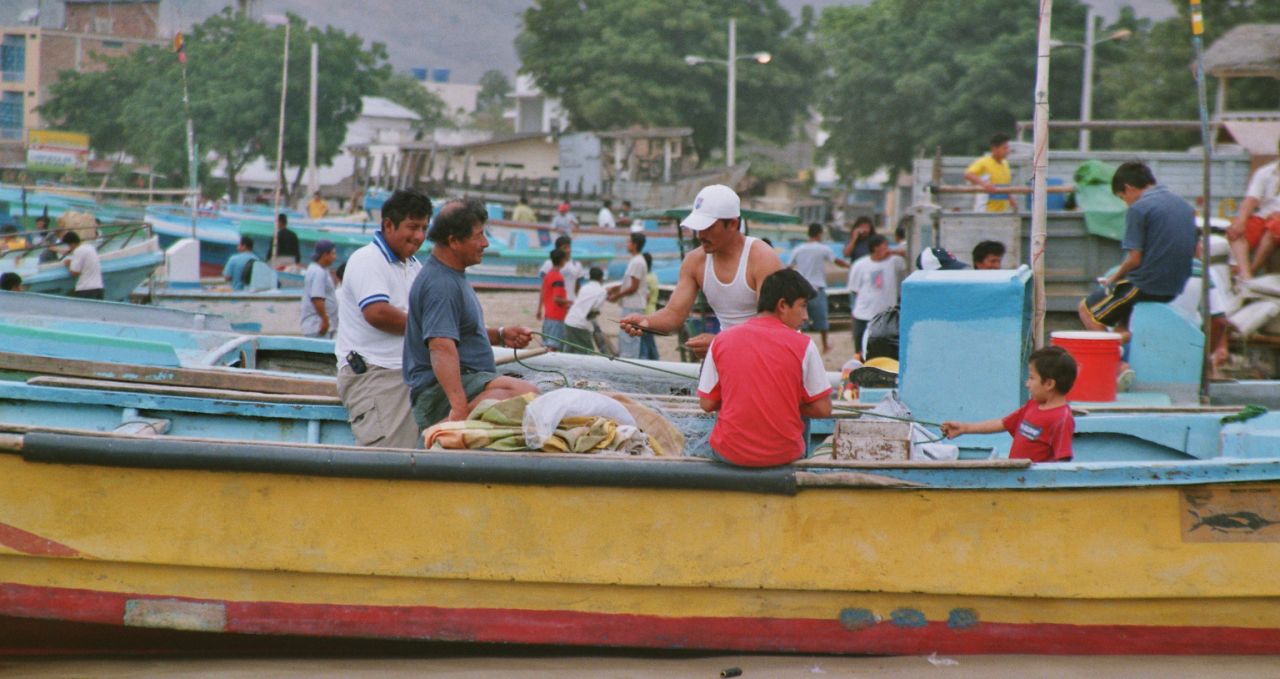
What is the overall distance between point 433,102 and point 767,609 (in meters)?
101

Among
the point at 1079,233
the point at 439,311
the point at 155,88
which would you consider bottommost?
the point at 439,311

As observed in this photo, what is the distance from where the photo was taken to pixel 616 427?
530cm

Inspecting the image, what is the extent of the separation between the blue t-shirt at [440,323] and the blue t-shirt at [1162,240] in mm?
4199

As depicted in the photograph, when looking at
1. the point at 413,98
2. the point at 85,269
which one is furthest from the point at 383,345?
the point at 413,98

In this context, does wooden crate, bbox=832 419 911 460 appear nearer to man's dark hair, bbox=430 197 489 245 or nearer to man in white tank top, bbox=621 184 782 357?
man in white tank top, bbox=621 184 782 357

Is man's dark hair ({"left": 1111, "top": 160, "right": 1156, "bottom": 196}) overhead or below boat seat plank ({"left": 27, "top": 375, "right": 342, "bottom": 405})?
overhead

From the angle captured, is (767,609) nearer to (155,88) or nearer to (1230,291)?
(1230,291)

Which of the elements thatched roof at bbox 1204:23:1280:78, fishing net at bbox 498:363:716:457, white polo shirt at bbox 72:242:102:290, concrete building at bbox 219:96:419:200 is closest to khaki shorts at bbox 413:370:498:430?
fishing net at bbox 498:363:716:457

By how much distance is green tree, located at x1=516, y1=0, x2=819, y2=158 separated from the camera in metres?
55.2

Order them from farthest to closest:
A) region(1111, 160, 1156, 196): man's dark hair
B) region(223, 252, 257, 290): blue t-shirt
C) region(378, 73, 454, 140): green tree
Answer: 1. region(378, 73, 454, 140): green tree
2. region(223, 252, 257, 290): blue t-shirt
3. region(1111, 160, 1156, 196): man's dark hair

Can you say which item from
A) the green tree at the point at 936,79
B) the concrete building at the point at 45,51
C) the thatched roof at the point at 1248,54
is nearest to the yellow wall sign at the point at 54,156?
the concrete building at the point at 45,51

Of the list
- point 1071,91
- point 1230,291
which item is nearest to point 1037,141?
point 1230,291

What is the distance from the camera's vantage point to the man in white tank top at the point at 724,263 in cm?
584

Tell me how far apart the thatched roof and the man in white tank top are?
96.7ft
